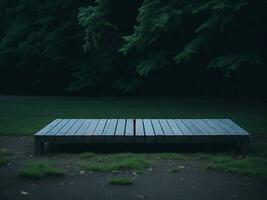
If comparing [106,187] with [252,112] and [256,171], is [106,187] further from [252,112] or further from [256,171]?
[252,112]

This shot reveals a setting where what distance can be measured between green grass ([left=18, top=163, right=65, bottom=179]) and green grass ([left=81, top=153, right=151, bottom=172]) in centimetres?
52

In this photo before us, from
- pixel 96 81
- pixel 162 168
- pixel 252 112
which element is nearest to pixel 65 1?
pixel 96 81

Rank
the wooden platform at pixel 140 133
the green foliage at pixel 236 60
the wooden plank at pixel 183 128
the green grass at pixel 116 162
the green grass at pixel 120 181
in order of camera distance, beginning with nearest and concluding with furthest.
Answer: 1. the green grass at pixel 120 181
2. the green grass at pixel 116 162
3. the wooden platform at pixel 140 133
4. the wooden plank at pixel 183 128
5. the green foliage at pixel 236 60

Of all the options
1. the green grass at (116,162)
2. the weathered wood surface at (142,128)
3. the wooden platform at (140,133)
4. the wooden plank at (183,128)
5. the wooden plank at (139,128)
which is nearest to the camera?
the green grass at (116,162)

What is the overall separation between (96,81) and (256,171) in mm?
18227

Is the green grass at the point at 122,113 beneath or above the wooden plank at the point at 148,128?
beneath

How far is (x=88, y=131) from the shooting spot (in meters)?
9.34

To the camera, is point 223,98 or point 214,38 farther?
point 223,98

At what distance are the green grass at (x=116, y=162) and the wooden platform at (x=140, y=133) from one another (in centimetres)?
34

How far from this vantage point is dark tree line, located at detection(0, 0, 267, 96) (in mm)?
17609

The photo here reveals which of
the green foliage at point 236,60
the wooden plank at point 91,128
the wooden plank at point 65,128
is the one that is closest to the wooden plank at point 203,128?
the wooden plank at point 91,128

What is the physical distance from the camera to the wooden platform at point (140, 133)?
8.83 m

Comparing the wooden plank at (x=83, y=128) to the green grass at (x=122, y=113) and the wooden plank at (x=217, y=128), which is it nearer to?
the green grass at (x=122, y=113)

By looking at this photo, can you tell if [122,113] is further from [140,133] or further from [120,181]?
[120,181]
